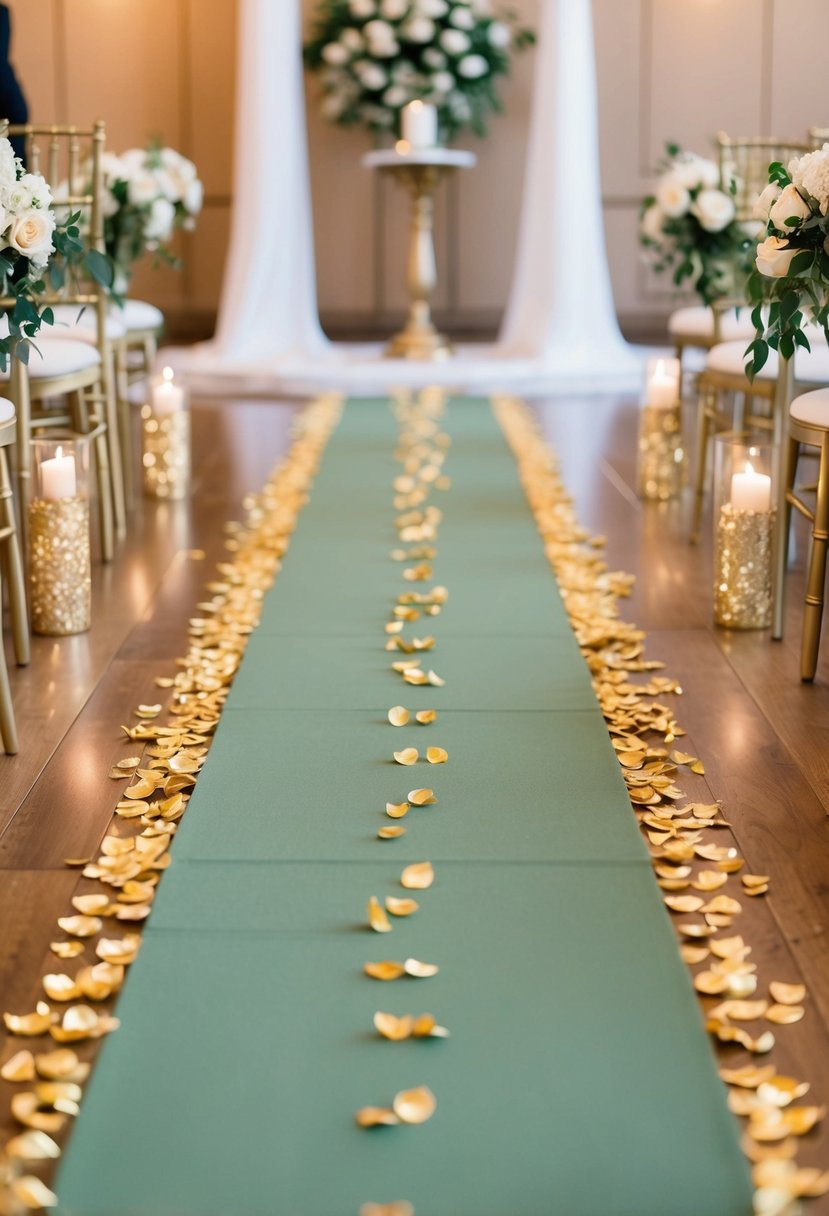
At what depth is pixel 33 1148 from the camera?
1386 mm

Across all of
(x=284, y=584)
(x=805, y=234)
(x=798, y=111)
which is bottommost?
(x=284, y=584)

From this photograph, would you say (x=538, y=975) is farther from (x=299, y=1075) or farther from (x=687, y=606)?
(x=687, y=606)

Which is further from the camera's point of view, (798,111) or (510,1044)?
(798,111)

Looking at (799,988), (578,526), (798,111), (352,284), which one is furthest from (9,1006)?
(798,111)

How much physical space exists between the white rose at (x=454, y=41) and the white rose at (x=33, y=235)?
21.0 feet

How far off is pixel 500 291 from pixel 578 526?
5.65 meters

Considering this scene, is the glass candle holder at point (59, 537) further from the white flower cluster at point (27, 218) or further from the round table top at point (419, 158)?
the round table top at point (419, 158)

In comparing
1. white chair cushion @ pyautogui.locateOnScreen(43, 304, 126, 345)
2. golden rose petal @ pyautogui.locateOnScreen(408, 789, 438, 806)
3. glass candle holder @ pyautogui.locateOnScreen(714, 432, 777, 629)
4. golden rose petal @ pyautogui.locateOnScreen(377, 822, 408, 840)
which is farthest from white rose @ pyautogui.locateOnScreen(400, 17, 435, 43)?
golden rose petal @ pyautogui.locateOnScreen(377, 822, 408, 840)

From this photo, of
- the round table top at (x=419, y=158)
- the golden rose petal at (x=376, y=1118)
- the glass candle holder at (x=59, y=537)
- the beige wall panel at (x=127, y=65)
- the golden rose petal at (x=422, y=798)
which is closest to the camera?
the golden rose petal at (x=376, y=1118)

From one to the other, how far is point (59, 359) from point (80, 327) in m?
0.80

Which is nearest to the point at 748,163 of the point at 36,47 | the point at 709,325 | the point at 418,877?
the point at 709,325

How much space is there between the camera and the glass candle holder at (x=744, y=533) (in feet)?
10.1

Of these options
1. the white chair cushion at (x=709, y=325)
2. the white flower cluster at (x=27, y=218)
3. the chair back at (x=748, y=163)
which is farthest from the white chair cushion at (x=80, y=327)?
the chair back at (x=748, y=163)

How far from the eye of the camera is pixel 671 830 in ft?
6.87
